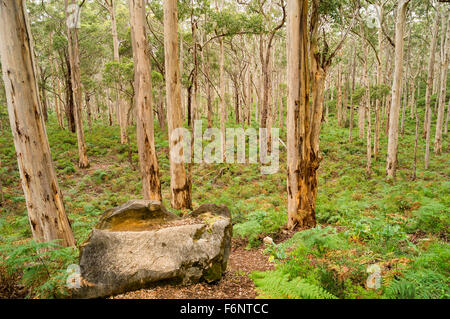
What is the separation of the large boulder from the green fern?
0.75m

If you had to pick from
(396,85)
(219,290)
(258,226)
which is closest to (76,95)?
(258,226)

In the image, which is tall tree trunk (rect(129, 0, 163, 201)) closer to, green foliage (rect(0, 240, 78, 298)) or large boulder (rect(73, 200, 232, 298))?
large boulder (rect(73, 200, 232, 298))

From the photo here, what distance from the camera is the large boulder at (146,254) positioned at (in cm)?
273

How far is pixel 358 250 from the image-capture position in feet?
11.8

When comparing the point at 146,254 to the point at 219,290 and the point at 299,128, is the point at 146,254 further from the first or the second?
the point at 299,128

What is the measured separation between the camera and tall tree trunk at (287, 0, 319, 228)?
→ 16.5 ft

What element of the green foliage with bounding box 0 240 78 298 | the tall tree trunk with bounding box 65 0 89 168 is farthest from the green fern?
the tall tree trunk with bounding box 65 0 89 168

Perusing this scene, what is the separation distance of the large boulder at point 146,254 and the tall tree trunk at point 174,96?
11.1 ft

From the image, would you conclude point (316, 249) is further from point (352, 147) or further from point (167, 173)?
point (352, 147)

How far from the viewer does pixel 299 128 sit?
5.20m

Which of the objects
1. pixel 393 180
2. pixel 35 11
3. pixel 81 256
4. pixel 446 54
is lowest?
pixel 393 180

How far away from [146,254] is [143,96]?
15.5 ft
